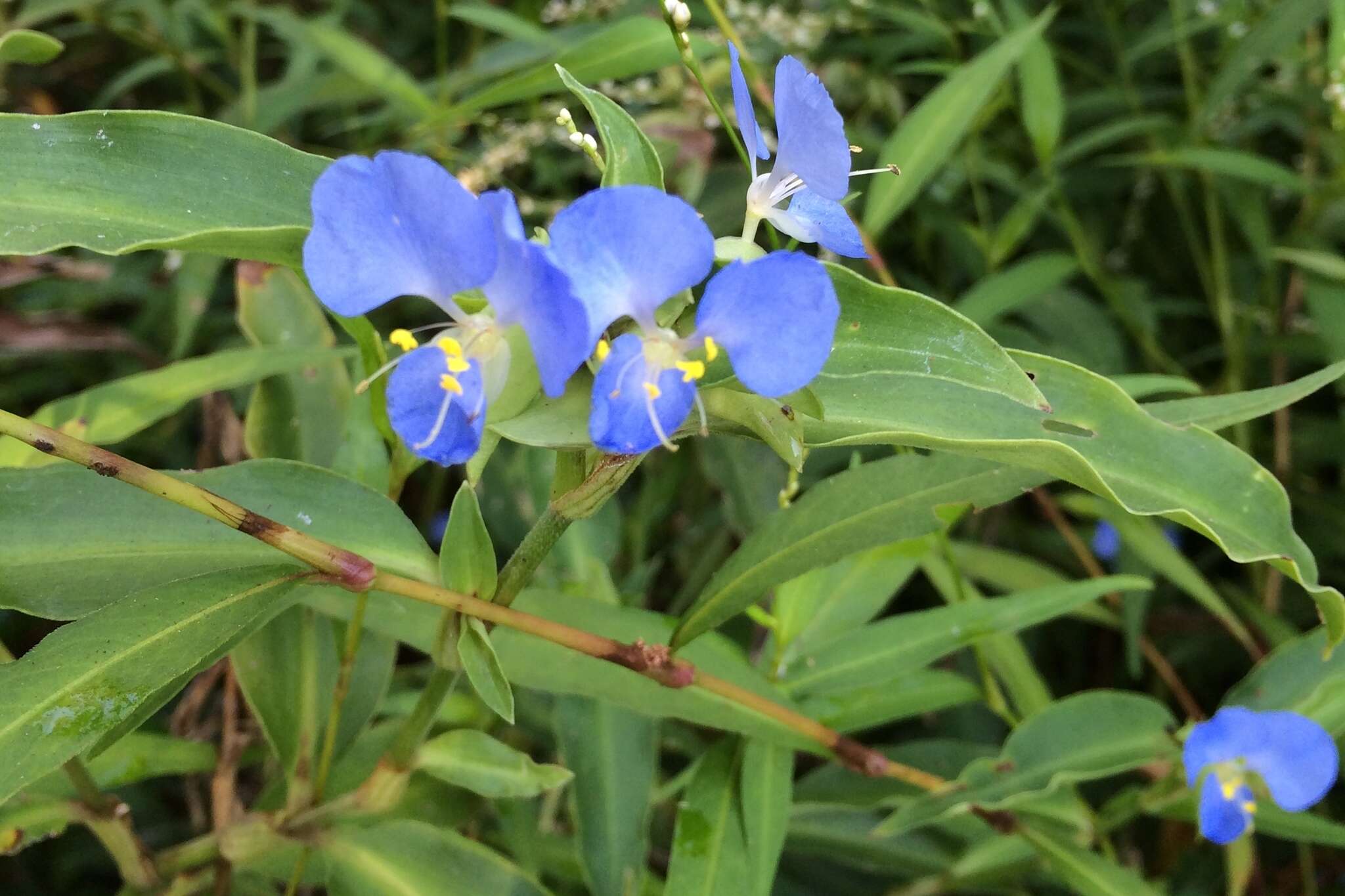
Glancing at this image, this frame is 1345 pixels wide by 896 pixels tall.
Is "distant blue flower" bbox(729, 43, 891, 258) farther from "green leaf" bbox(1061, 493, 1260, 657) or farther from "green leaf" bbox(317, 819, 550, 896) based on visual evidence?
"green leaf" bbox(1061, 493, 1260, 657)

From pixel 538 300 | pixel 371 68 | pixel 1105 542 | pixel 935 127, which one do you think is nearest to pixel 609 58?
pixel 935 127

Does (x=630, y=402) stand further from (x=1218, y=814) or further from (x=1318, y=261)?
(x=1318, y=261)

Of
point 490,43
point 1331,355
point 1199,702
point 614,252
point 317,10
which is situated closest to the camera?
point 614,252

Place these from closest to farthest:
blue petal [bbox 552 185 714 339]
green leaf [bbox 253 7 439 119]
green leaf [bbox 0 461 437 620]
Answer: blue petal [bbox 552 185 714 339] → green leaf [bbox 0 461 437 620] → green leaf [bbox 253 7 439 119]

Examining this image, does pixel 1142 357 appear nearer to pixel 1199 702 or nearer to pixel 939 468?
pixel 1199 702

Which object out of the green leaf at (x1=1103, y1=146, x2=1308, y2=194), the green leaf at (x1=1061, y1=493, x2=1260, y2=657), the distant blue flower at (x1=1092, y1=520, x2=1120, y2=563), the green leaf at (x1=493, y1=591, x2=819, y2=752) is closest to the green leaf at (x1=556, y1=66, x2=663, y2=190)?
the green leaf at (x1=493, y1=591, x2=819, y2=752)

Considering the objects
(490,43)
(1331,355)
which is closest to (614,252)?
(1331,355)
